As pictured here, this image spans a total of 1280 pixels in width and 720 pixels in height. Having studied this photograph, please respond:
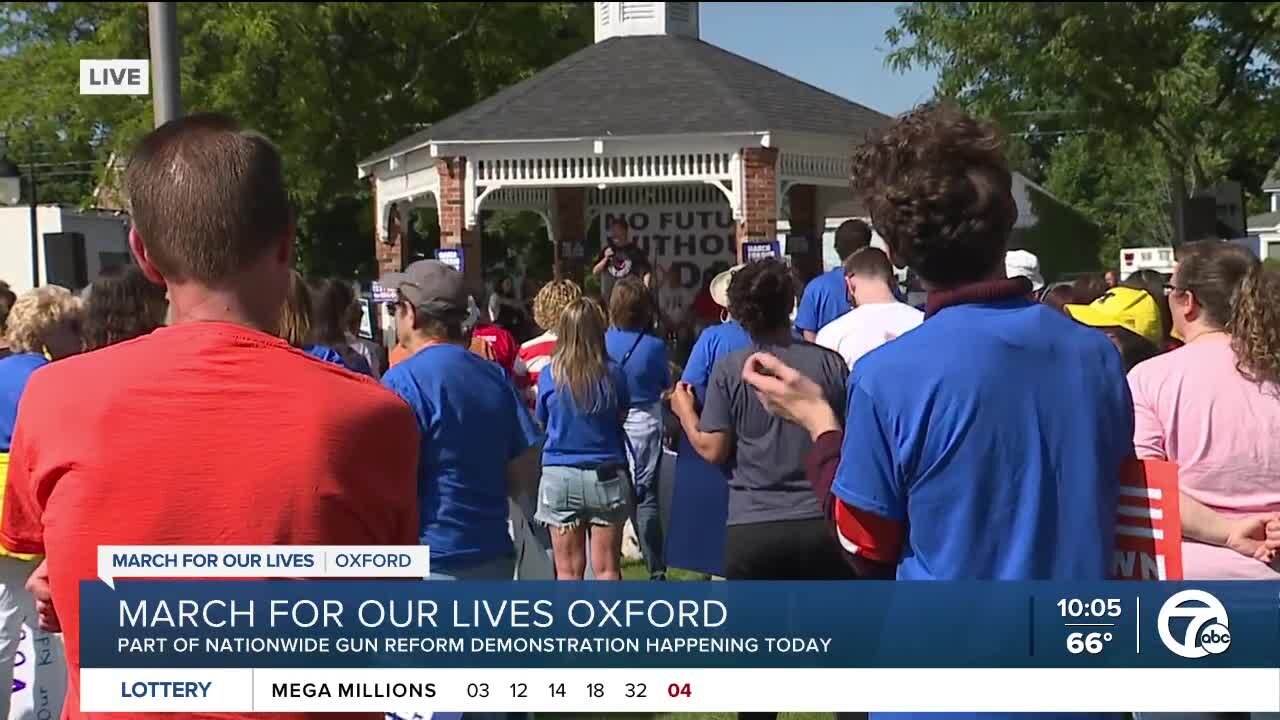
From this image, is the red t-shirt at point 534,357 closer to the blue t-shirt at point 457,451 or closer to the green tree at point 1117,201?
the blue t-shirt at point 457,451

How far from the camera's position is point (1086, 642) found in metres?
2.98

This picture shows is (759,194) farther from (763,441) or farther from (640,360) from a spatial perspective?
(763,441)

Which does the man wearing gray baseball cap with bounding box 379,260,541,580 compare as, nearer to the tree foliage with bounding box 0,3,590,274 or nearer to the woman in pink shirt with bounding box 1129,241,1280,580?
the woman in pink shirt with bounding box 1129,241,1280,580

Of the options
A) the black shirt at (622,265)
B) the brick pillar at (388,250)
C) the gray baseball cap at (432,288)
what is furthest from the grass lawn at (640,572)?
the brick pillar at (388,250)

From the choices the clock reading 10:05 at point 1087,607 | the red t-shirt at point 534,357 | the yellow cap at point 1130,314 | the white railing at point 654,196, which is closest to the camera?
the clock reading 10:05 at point 1087,607

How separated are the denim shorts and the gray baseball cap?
2880mm

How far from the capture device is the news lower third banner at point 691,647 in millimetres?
2621

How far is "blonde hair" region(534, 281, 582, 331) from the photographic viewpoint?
8766 millimetres

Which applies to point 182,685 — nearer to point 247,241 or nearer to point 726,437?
point 247,241

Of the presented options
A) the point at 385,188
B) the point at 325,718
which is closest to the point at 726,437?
the point at 325,718

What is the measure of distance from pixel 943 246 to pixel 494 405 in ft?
9.43

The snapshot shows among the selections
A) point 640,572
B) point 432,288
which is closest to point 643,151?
point 640,572

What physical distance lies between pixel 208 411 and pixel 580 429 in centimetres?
606

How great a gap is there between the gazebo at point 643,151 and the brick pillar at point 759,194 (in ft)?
0.05
